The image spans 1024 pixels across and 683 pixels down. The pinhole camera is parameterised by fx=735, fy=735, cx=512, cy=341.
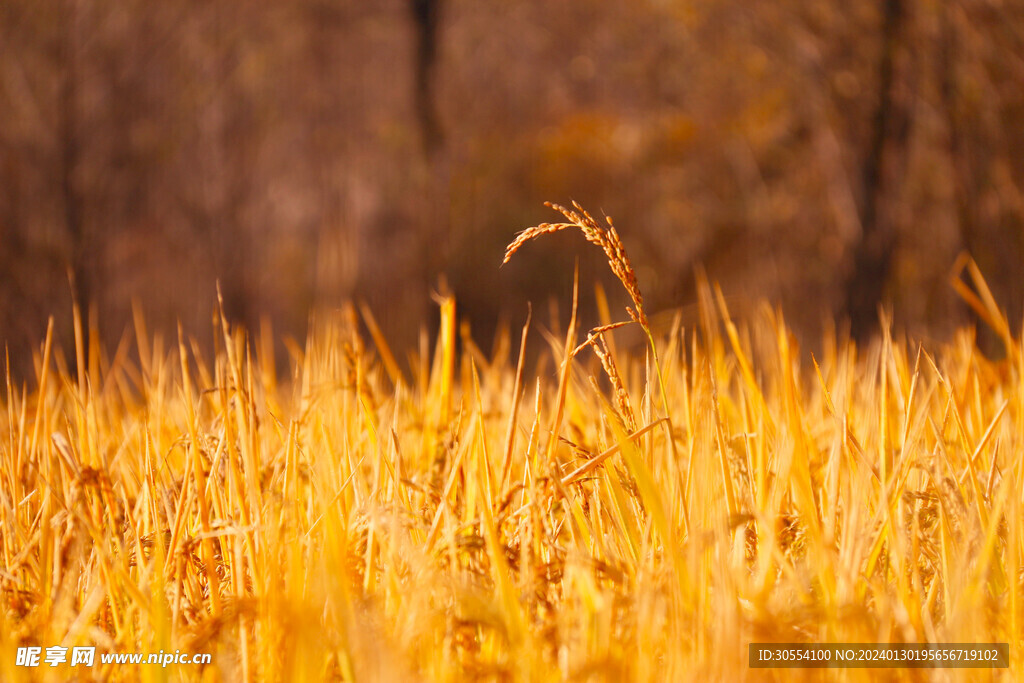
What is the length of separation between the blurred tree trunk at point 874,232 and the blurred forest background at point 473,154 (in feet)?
0.04

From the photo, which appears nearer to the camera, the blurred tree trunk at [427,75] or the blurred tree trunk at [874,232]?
the blurred tree trunk at [874,232]

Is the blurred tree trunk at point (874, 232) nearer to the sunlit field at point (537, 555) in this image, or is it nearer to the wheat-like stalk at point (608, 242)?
the sunlit field at point (537, 555)

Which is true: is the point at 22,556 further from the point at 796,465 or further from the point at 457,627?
the point at 796,465

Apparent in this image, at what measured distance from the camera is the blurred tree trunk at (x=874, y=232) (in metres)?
2.94

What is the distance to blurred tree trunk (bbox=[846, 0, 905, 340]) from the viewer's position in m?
2.94

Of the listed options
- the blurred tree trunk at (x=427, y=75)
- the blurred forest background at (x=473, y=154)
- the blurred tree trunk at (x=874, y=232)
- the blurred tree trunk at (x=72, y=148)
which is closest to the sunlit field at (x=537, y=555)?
the blurred tree trunk at (x=874, y=232)

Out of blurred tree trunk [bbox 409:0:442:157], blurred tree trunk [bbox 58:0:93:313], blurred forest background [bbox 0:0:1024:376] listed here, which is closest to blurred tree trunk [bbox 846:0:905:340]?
blurred forest background [bbox 0:0:1024:376]

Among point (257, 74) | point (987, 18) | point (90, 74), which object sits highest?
point (257, 74)

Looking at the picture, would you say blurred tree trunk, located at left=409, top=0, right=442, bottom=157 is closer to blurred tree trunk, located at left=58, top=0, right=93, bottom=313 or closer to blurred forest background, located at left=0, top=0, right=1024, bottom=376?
blurred forest background, located at left=0, top=0, right=1024, bottom=376

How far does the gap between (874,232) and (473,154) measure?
3.10 meters

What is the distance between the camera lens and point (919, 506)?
0.75m

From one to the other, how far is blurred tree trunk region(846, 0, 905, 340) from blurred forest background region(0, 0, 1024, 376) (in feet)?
0.04

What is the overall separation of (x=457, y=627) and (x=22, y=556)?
1.35ft

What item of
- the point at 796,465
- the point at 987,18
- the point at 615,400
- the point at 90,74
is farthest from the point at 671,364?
the point at 90,74
